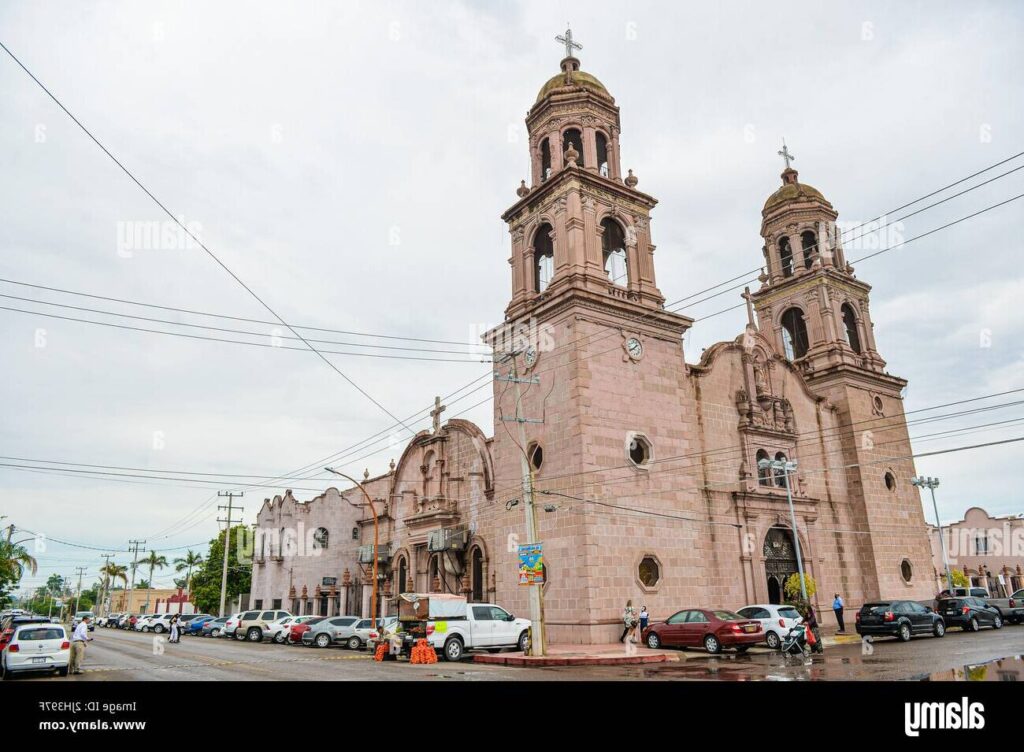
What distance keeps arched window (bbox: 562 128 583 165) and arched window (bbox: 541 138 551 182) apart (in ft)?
2.63

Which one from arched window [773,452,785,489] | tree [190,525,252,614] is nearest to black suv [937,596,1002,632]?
arched window [773,452,785,489]

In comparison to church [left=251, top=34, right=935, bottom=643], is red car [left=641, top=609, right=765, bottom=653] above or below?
below

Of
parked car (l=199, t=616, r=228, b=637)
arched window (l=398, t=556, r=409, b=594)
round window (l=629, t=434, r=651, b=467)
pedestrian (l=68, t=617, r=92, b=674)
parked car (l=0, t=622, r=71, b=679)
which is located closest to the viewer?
parked car (l=0, t=622, r=71, b=679)

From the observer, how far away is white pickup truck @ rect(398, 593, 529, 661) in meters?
20.7

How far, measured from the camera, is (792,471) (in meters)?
31.8

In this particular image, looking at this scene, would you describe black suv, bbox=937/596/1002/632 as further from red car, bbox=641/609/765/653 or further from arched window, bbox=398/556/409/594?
arched window, bbox=398/556/409/594

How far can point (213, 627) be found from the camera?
42.9 metres

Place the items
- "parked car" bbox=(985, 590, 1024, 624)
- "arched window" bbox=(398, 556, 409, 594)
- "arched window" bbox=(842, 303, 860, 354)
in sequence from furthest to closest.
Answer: "arched window" bbox=(842, 303, 860, 354), "arched window" bbox=(398, 556, 409, 594), "parked car" bbox=(985, 590, 1024, 624)

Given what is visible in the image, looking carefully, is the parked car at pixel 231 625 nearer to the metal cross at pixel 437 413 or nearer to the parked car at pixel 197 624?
the parked car at pixel 197 624

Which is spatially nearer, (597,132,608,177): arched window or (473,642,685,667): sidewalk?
(473,642,685,667): sidewalk

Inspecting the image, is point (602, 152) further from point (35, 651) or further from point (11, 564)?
point (11, 564)

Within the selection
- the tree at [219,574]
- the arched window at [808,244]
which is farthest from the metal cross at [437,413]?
the tree at [219,574]
